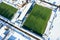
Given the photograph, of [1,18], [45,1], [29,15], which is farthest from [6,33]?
[45,1]

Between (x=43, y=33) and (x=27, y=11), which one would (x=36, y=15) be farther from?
(x=43, y=33)

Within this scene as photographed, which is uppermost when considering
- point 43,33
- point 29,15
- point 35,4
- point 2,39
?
point 35,4

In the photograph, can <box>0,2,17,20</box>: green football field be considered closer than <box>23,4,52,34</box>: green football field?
No

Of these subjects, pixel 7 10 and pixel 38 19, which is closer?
pixel 38 19

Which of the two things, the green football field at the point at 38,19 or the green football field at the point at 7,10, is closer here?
the green football field at the point at 38,19
